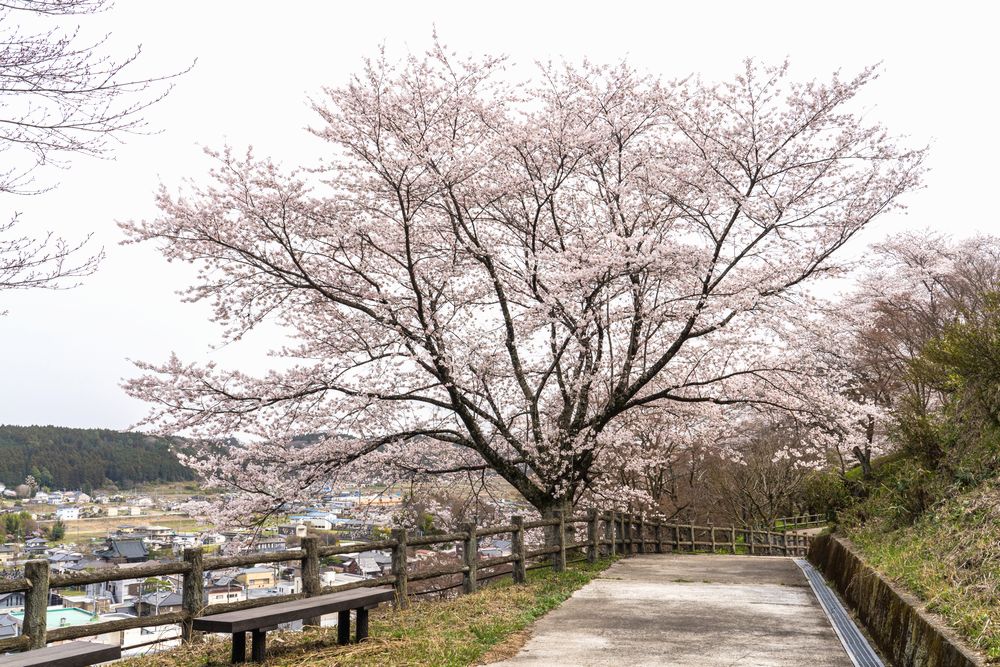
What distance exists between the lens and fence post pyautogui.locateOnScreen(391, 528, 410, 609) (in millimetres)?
9500

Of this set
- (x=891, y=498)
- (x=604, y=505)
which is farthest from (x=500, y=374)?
(x=604, y=505)

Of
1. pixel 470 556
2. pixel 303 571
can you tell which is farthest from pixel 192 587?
pixel 470 556

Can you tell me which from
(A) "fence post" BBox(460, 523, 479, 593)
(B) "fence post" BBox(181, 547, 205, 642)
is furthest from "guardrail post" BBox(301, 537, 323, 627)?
(A) "fence post" BBox(460, 523, 479, 593)

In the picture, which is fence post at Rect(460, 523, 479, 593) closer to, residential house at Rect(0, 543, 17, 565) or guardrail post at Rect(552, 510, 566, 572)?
guardrail post at Rect(552, 510, 566, 572)

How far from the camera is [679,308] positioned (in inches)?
547

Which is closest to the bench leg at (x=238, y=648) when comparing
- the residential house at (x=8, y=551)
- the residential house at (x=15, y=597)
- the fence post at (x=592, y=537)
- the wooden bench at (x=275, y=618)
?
the wooden bench at (x=275, y=618)

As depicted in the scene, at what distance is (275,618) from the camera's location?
20.4 ft

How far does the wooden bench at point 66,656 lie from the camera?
14.6 ft

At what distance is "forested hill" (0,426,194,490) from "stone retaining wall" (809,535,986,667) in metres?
13.6

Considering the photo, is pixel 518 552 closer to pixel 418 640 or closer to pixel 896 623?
pixel 418 640

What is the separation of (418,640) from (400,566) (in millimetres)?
2356

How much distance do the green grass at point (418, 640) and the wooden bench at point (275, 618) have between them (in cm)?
16

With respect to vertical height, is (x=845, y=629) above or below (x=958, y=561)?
A: below

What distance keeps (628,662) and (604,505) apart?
656 inches
